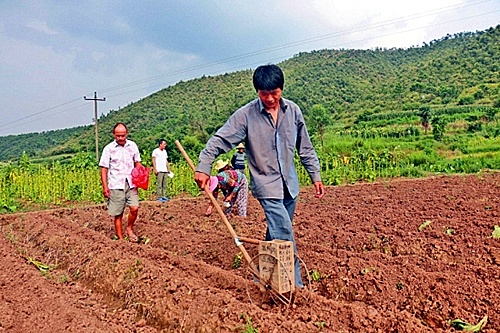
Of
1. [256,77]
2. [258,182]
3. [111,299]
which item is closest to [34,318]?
[111,299]

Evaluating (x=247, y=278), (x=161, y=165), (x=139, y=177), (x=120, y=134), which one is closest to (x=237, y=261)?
(x=247, y=278)

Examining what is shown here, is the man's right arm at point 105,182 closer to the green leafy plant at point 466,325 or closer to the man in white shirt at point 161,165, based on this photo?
the green leafy plant at point 466,325

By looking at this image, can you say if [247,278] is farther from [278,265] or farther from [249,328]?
[249,328]

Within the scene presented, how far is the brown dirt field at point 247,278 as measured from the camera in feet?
12.7

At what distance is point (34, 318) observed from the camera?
4.43 metres

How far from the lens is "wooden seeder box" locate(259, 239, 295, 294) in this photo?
12.9ft

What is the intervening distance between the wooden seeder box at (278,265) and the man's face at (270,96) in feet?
Result: 3.77

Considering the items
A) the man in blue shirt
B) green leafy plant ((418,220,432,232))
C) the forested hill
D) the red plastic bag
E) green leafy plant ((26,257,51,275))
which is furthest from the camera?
the forested hill

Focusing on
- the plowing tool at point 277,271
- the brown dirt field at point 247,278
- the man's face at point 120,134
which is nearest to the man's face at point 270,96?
the plowing tool at point 277,271

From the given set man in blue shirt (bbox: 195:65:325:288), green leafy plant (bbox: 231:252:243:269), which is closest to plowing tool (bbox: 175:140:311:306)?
man in blue shirt (bbox: 195:65:325:288)

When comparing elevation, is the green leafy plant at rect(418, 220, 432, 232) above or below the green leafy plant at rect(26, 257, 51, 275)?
above

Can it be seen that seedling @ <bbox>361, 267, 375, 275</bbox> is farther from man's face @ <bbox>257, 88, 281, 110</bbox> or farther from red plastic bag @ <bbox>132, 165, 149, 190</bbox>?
red plastic bag @ <bbox>132, 165, 149, 190</bbox>

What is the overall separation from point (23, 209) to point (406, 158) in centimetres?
1408

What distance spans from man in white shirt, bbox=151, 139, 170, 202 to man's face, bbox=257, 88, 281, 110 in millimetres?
8627
